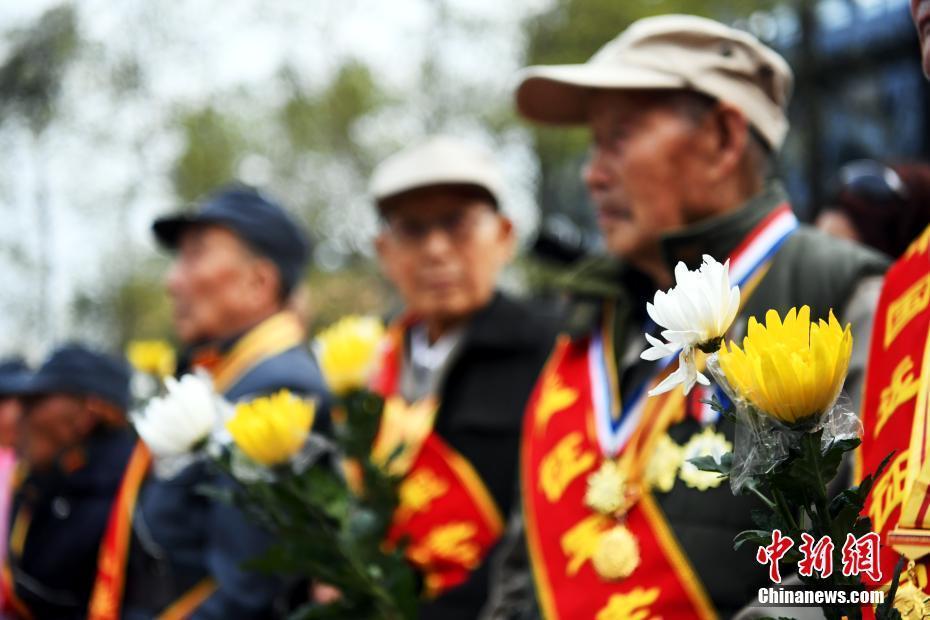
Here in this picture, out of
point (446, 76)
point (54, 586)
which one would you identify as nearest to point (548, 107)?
point (54, 586)

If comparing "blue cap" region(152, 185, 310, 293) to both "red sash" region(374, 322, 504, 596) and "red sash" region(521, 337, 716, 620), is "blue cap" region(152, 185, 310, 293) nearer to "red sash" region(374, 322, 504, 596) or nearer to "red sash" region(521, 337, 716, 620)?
"red sash" region(374, 322, 504, 596)

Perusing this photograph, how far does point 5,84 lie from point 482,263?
13298 millimetres

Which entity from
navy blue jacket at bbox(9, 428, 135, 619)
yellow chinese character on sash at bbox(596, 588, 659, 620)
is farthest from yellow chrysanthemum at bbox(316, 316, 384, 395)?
navy blue jacket at bbox(9, 428, 135, 619)

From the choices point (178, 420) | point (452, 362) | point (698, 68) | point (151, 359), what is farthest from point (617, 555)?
point (151, 359)

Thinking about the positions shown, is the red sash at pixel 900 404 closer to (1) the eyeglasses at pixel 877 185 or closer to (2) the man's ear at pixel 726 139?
(2) the man's ear at pixel 726 139

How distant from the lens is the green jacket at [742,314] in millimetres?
1905

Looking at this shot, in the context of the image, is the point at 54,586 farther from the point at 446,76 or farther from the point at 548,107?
the point at 446,76

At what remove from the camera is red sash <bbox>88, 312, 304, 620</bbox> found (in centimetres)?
336

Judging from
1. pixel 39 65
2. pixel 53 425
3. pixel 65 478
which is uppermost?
pixel 53 425

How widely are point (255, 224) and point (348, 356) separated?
37.9 inches

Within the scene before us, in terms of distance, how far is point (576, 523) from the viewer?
2189 millimetres

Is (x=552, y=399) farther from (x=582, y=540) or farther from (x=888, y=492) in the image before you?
(x=888, y=492)

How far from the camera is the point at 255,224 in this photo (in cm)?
361

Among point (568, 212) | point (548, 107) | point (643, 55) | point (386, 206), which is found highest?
point (643, 55)
